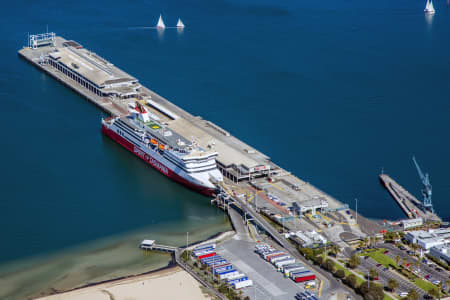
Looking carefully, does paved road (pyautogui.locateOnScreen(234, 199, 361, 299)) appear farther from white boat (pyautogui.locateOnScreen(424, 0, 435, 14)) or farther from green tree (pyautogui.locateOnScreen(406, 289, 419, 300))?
white boat (pyautogui.locateOnScreen(424, 0, 435, 14))

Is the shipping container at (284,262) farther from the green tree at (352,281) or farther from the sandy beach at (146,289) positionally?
the sandy beach at (146,289)

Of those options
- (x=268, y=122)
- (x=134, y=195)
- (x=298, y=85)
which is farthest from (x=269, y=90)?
(x=134, y=195)

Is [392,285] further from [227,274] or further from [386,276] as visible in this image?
[227,274]

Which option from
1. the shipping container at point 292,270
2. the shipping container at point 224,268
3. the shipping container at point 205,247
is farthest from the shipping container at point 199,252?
the shipping container at point 292,270

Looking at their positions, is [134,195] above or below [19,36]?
below

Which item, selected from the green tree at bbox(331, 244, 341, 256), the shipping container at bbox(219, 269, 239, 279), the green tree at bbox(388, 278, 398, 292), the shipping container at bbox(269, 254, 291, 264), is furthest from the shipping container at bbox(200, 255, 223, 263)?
the green tree at bbox(388, 278, 398, 292)

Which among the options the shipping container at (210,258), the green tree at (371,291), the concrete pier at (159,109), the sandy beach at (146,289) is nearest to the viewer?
the green tree at (371,291)

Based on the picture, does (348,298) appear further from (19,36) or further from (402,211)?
(19,36)
